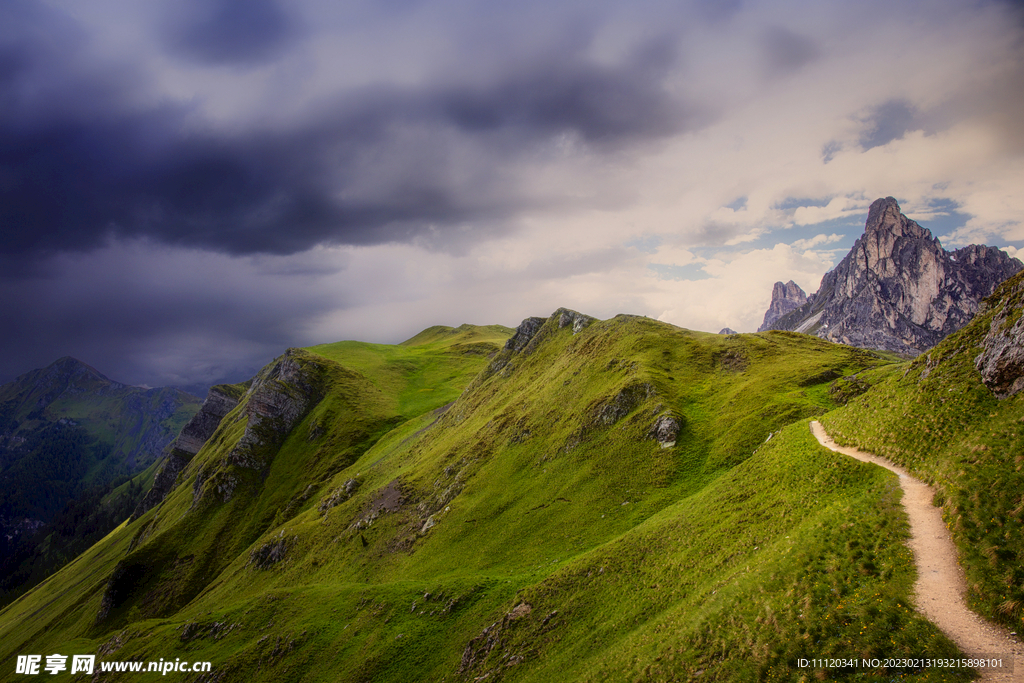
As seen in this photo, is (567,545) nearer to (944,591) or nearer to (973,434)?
(944,591)

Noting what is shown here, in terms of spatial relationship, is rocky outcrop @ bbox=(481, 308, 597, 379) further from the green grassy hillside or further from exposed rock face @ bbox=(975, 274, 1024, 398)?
exposed rock face @ bbox=(975, 274, 1024, 398)

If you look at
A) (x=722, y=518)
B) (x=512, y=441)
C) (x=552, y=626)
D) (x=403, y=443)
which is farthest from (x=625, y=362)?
(x=403, y=443)

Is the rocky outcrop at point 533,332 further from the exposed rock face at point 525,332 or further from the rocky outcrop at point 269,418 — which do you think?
the rocky outcrop at point 269,418

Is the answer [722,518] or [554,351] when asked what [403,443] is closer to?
[554,351]

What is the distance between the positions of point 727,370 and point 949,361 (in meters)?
36.3

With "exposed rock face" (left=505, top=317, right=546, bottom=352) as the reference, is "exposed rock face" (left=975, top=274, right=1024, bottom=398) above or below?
below

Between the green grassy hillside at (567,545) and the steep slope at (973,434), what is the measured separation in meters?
2.86

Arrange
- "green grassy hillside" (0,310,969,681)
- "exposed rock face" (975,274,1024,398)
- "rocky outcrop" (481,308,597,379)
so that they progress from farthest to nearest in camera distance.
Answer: "rocky outcrop" (481,308,597,379)
"exposed rock face" (975,274,1024,398)
"green grassy hillside" (0,310,969,681)

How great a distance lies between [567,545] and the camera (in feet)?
156

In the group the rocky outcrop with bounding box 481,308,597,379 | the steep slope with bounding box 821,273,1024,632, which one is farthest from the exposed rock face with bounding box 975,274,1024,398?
the rocky outcrop with bounding box 481,308,597,379

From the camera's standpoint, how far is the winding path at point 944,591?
57.1 ft

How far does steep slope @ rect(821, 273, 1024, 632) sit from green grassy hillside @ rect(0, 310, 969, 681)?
9.40ft

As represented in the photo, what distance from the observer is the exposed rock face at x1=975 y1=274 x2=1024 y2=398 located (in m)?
28.4

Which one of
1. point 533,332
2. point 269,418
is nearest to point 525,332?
point 533,332
